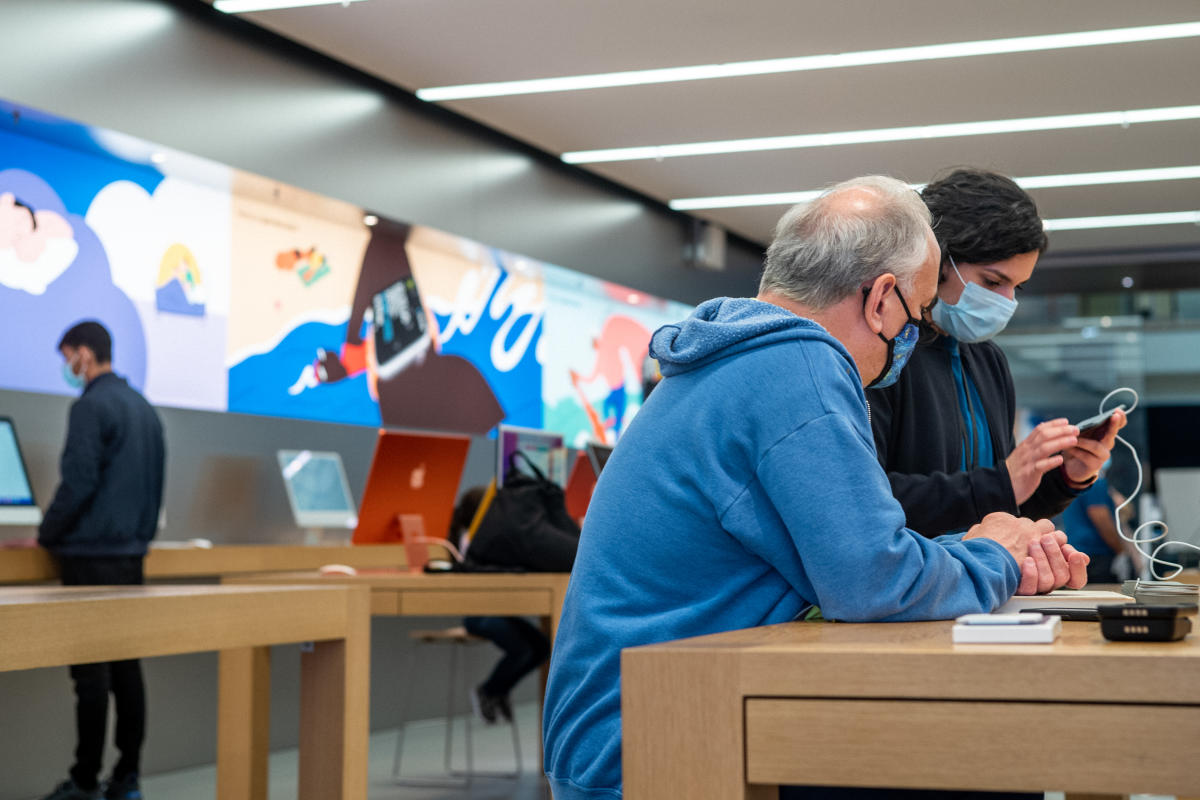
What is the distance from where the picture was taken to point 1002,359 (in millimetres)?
2447

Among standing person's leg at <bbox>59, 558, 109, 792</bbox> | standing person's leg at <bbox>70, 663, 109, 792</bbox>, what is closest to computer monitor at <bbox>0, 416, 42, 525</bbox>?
standing person's leg at <bbox>59, 558, 109, 792</bbox>

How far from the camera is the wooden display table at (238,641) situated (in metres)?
2.18

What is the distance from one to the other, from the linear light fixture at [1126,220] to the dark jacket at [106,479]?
6999 millimetres

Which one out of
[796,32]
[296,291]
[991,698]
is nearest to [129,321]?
[296,291]

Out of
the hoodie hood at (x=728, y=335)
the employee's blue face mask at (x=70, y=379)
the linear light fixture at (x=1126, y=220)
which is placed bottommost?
the hoodie hood at (x=728, y=335)

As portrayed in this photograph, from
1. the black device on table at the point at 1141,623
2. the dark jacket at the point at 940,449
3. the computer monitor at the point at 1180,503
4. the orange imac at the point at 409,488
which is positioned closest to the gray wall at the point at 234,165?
the orange imac at the point at 409,488

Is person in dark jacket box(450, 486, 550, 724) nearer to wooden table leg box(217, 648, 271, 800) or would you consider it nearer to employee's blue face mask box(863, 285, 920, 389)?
wooden table leg box(217, 648, 271, 800)

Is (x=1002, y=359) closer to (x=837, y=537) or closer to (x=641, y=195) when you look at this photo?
(x=837, y=537)

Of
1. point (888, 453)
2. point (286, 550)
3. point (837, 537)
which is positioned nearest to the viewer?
point (837, 537)

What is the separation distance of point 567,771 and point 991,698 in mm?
497

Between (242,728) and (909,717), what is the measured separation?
104 inches

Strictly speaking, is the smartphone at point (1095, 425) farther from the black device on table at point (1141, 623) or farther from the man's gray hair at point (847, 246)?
the black device on table at point (1141, 623)

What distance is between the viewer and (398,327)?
7.61 meters

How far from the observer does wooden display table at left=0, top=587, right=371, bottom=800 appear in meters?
2.18
